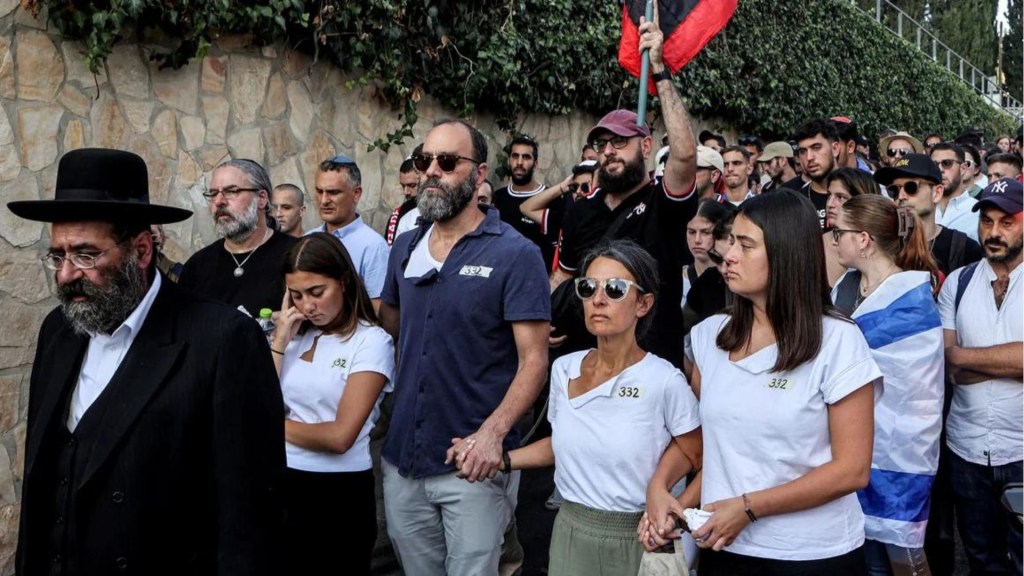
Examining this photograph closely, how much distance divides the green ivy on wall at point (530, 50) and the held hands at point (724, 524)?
4.29m

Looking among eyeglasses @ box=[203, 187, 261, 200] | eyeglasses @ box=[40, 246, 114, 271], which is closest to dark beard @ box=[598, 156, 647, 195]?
eyeglasses @ box=[203, 187, 261, 200]

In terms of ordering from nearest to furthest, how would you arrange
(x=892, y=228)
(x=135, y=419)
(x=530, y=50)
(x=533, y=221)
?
(x=135, y=419) → (x=892, y=228) → (x=533, y=221) → (x=530, y=50)

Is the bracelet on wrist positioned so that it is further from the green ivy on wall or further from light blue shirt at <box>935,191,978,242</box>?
light blue shirt at <box>935,191,978,242</box>

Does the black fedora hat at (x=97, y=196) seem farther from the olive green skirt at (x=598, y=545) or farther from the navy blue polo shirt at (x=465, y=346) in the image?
the olive green skirt at (x=598, y=545)

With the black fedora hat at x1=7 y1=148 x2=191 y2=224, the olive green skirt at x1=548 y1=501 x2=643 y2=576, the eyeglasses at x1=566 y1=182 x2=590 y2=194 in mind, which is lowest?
the olive green skirt at x1=548 y1=501 x2=643 y2=576

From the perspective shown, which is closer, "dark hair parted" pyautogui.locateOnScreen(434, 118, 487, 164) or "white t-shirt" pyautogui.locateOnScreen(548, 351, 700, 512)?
"white t-shirt" pyautogui.locateOnScreen(548, 351, 700, 512)

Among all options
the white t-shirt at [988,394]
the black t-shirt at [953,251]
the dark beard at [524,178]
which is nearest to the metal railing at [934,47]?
the dark beard at [524,178]

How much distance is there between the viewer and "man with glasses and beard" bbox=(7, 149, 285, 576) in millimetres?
2555

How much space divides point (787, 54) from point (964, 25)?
32.2m

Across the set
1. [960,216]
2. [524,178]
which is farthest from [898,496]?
[524,178]

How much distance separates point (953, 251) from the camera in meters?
5.70

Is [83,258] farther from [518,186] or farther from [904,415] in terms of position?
[518,186]

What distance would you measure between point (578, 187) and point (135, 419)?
557 cm

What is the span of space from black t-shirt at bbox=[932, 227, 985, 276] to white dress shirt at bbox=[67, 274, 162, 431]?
4503 millimetres
